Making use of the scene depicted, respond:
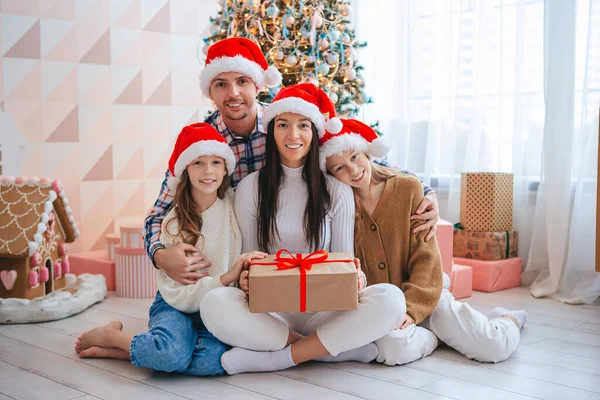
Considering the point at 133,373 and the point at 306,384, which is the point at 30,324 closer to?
the point at 133,373

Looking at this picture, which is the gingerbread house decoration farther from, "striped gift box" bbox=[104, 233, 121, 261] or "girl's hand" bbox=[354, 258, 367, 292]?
"girl's hand" bbox=[354, 258, 367, 292]

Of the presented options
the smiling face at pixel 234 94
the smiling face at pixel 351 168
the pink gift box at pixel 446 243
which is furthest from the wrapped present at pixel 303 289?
the pink gift box at pixel 446 243

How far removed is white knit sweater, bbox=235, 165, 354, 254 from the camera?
6.96ft

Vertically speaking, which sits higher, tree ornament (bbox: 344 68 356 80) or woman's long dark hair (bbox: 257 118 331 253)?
tree ornament (bbox: 344 68 356 80)

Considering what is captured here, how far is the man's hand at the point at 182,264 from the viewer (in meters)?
2.07

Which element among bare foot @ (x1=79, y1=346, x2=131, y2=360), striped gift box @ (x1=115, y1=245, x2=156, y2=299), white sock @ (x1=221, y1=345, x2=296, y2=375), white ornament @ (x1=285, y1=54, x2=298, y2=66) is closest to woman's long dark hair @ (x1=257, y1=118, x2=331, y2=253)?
white sock @ (x1=221, y1=345, x2=296, y2=375)

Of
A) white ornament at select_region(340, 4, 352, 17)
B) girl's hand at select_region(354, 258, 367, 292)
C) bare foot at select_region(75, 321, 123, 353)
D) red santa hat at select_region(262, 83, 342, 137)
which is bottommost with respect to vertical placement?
bare foot at select_region(75, 321, 123, 353)

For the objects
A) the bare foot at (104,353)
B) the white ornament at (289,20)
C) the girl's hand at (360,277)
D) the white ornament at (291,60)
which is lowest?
the bare foot at (104,353)

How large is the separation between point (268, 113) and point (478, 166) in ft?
5.40

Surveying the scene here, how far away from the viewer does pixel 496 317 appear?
240cm

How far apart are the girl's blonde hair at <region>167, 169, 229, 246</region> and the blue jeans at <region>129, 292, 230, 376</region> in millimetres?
252

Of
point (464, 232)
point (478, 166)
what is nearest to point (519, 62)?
point (478, 166)

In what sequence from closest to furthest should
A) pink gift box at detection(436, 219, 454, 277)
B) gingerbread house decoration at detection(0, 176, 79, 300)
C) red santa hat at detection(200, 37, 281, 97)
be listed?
red santa hat at detection(200, 37, 281, 97), gingerbread house decoration at detection(0, 176, 79, 300), pink gift box at detection(436, 219, 454, 277)

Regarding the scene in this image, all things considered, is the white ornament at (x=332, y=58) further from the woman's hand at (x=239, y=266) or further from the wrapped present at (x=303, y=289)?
the wrapped present at (x=303, y=289)
